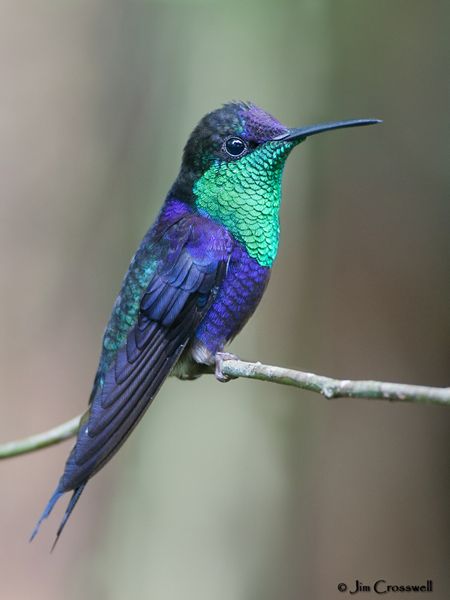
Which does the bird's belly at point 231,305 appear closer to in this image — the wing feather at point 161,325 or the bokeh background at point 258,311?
the wing feather at point 161,325

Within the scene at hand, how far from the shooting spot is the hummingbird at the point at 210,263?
2.74 metres

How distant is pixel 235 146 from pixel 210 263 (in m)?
0.43

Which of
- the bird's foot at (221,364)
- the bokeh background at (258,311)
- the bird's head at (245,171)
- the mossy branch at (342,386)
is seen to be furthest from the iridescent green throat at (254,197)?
the bokeh background at (258,311)

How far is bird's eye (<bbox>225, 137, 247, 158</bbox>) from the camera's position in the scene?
2803 millimetres

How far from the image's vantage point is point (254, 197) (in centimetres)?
279

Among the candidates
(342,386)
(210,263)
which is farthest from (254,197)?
(342,386)

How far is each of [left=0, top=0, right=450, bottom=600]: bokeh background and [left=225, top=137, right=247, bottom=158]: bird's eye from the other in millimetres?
2176

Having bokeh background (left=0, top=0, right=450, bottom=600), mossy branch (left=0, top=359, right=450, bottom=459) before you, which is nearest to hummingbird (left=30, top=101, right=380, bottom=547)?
mossy branch (left=0, top=359, right=450, bottom=459)

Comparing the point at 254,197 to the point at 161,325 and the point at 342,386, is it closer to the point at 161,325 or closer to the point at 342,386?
the point at 161,325

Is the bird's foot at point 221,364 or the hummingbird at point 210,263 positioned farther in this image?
the hummingbird at point 210,263

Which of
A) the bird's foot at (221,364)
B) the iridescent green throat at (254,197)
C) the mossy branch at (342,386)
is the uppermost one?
the iridescent green throat at (254,197)

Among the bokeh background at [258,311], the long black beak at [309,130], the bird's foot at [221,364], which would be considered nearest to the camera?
the long black beak at [309,130]

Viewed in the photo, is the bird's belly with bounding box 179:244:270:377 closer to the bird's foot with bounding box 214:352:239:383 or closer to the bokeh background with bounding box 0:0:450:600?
the bird's foot with bounding box 214:352:239:383

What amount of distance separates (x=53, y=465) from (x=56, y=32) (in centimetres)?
294
